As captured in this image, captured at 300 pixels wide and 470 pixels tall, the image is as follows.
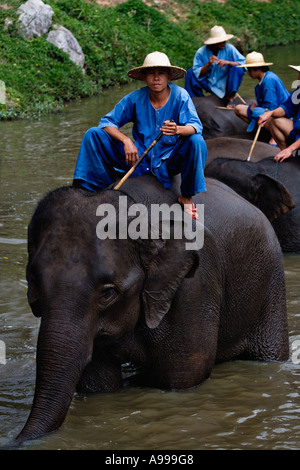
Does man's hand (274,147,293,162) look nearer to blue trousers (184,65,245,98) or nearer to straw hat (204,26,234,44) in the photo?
blue trousers (184,65,245,98)

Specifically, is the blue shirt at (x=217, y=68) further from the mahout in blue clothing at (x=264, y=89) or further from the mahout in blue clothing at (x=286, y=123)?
the mahout in blue clothing at (x=286, y=123)

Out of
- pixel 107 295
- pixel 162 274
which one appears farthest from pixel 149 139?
pixel 107 295

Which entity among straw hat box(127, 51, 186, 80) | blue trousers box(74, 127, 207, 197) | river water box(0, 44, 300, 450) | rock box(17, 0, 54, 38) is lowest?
river water box(0, 44, 300, 450)

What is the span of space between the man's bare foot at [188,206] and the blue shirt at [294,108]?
3104 millimetres

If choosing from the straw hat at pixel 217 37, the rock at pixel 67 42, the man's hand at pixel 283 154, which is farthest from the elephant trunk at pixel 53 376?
the rock at pixel 67 42

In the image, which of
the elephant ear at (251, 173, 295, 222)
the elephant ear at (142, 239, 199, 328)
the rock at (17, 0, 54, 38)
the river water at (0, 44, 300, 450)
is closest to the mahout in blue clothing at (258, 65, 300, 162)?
the elephant ear at (251, 173, 295, 222)

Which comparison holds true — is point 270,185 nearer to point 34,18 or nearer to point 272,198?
point 272,198

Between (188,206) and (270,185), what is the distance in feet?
6.61

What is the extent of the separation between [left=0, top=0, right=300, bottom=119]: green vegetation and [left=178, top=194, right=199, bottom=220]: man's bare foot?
8.84 m

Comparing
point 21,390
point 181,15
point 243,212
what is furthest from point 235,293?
point 181,15

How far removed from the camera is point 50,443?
11.7ft

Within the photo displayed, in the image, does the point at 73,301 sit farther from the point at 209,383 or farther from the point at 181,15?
the point at 181,15

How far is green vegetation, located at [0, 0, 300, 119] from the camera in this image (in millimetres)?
14609

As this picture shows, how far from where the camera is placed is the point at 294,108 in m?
7.70
